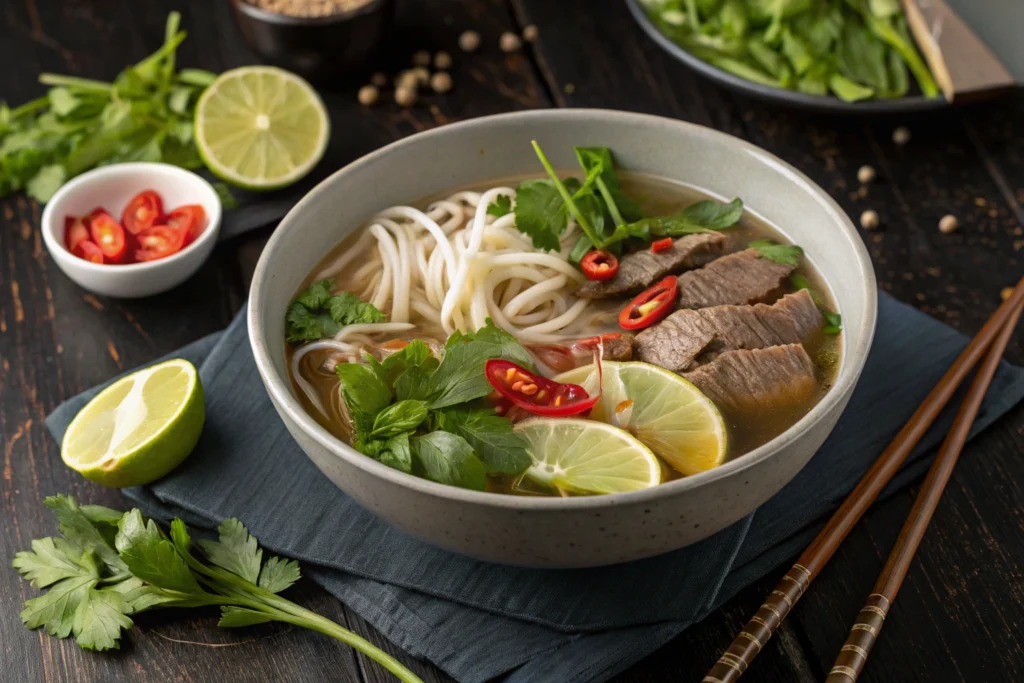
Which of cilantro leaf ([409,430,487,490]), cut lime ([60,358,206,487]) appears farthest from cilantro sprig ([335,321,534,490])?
cut lime ([60,358,206,487])

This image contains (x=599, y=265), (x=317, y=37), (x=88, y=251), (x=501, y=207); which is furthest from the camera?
(x=317, y=37)

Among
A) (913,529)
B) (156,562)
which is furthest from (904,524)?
(156,562)

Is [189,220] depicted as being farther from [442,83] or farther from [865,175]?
[865,175]

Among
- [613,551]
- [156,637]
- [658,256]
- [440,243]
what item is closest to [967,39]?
[658,256]

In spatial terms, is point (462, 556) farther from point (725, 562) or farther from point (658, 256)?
point (658, 256)

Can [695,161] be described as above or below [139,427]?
below

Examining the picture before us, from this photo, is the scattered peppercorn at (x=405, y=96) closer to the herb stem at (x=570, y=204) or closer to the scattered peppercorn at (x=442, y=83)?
the scattered peppercorn at (x=442, y=83)
